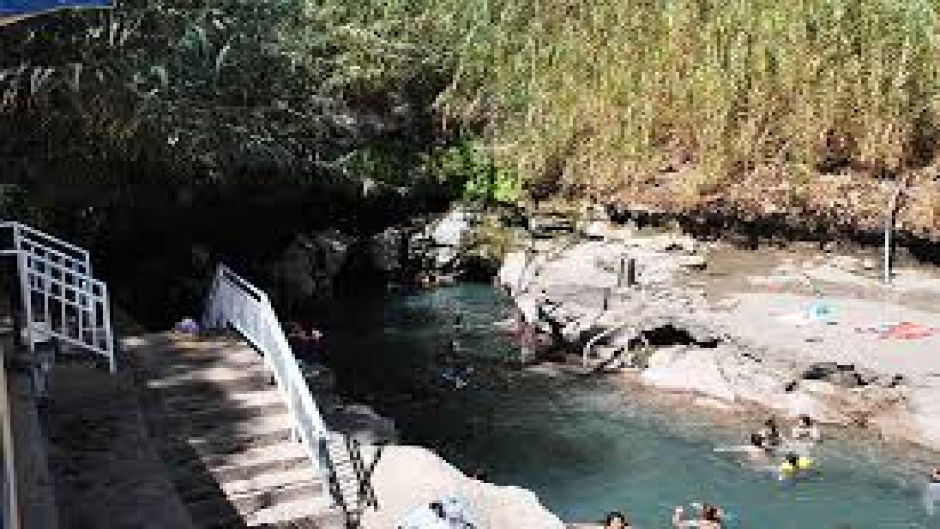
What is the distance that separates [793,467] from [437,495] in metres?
6.34

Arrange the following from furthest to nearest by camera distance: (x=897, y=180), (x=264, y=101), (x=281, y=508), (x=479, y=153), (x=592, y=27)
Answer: (x=479, y=153)
(x=592, y=27)
(x=897, y=180)
(x=264, y=101)
(x=281, y=508)

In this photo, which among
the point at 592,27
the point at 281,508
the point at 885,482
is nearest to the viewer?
the point at 281,508

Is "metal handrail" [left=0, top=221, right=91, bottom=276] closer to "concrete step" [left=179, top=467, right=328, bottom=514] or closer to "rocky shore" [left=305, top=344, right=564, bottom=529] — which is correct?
"concrete step" [left=179, top=467, right=328, bottom=514]

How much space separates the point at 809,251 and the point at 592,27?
23.4 feet

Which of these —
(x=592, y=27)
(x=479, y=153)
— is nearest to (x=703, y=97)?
(x=592, y=27)

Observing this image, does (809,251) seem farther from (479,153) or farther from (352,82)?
(352,82)

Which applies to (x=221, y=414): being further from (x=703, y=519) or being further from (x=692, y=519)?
(x=692, y=519)

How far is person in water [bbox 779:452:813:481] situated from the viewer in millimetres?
17062

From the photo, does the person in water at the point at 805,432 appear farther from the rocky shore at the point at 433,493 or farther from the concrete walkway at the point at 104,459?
the concrete walkway at the point at 104,459

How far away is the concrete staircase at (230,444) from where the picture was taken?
40.5 feet

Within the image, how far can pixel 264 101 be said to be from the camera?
2284cm

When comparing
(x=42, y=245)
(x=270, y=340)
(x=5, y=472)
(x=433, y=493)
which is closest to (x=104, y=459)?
(x=270, y=340)

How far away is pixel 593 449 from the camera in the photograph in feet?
60.6

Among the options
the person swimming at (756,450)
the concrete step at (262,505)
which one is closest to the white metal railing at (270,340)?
the concrete step at (262,505)
